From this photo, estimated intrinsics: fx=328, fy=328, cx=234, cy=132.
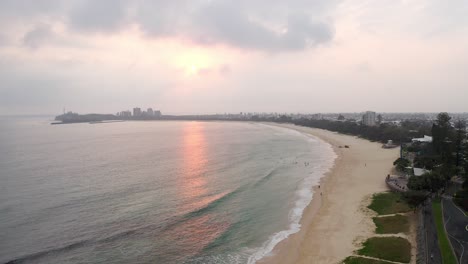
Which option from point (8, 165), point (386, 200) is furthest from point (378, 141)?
point (8, 165)

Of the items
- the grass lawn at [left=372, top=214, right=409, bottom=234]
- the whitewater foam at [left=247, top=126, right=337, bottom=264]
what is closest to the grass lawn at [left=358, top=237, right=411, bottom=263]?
the grass lawn at [left=372, top=214, right=409, bottom=234]

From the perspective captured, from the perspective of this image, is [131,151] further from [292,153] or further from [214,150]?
[292,153]

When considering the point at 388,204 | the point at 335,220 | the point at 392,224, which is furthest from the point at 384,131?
the point at 392,224

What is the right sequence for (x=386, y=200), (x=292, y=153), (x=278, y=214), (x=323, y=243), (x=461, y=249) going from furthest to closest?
(x=292, y=153)
(x=386, y=200)
(x=278, y=214)
(x=323, y=243)
(x=461, y=249)

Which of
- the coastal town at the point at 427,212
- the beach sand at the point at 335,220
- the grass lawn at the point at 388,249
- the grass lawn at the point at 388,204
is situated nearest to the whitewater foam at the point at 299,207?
the beach sand at the point at 335,220

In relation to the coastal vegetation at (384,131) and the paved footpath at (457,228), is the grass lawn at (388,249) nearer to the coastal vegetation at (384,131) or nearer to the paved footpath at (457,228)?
the paved footpath at (457,228)

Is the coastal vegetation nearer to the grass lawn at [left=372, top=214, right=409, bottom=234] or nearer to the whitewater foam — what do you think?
the whitewater foam
